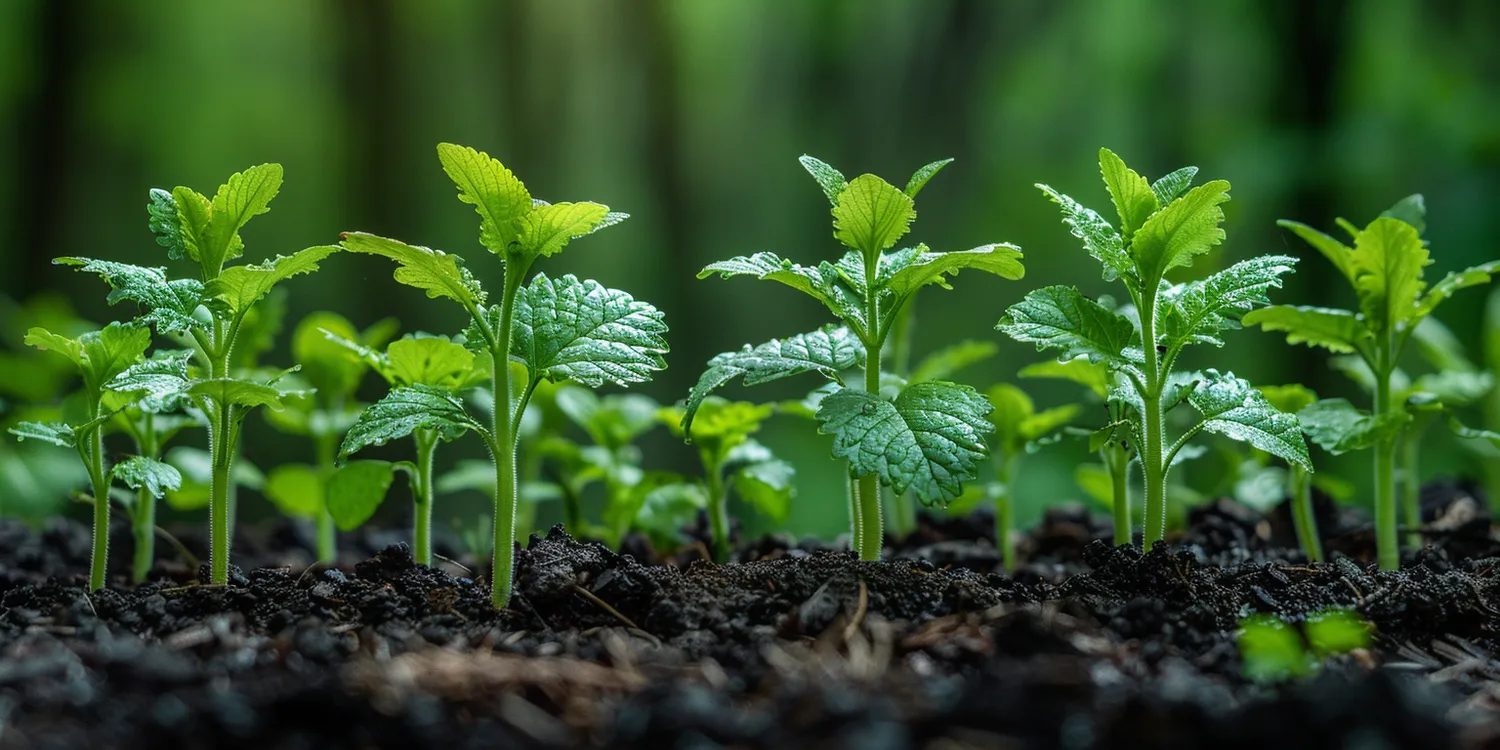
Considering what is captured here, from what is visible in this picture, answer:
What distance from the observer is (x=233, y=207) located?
1.44 metres

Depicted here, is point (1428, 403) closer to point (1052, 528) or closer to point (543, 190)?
point (1052, 528)

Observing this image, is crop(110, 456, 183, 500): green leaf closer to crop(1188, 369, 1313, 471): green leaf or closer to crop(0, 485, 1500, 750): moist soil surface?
crop(0, 485, 1500, 750): moist soil surface

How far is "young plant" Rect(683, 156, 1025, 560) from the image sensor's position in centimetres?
123

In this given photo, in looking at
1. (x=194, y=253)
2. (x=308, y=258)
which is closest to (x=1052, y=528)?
(x=308, y=258)

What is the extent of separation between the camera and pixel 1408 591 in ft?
4.33

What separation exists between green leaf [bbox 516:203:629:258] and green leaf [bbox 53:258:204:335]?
18.6 inches

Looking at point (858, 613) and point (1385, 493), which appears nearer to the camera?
point (858, 613)

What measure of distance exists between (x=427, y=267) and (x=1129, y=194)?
3.38 ft

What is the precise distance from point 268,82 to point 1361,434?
324 centimetres

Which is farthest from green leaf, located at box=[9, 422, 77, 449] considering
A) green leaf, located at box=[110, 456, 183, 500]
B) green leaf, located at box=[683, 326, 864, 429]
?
green leaf, located at box=[683, 326, 864, 429]

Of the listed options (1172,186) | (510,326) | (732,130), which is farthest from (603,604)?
(732,130)

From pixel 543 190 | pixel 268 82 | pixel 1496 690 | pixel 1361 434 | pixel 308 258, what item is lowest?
pixel 1496 690

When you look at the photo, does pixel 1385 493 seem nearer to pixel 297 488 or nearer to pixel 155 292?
pixel 155 292

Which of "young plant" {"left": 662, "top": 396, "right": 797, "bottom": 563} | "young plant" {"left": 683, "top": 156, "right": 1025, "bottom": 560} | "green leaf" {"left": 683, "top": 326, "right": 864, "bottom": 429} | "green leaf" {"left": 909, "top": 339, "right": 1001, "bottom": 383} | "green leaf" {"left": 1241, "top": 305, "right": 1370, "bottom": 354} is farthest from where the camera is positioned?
"green leaf" {"left": 909, "top": 339, "right": 1001, "bottom": 383}
